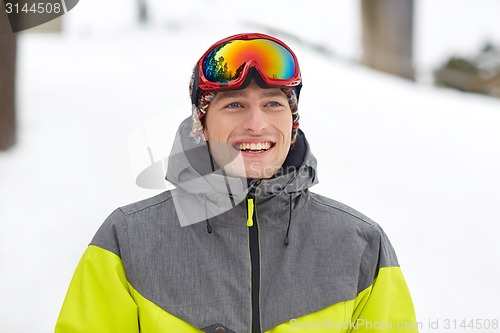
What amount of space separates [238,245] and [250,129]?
0.35 metres

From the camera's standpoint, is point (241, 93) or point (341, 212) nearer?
point (241, 93)

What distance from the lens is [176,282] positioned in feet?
6.48

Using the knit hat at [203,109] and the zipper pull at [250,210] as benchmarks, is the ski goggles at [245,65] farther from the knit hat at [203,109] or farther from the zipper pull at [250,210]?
the zipper pull at [250,210]

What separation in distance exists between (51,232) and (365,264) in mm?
2206

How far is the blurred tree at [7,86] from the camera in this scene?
4.27m

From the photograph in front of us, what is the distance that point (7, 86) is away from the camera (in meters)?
4.48

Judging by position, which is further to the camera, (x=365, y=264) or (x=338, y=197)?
(x=338, y=197)

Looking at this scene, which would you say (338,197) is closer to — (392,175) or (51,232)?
(392,175)

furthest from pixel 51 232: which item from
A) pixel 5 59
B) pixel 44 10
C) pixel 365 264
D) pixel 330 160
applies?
pixel 365 264

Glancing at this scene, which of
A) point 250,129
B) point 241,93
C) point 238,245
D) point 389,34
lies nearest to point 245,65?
point 241,93

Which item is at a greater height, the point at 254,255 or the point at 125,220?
the point at 125,220

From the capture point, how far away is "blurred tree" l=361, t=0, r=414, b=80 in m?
9.52

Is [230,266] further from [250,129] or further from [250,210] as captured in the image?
[250,129]

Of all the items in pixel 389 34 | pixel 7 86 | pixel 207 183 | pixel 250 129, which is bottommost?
pixel 207 183
